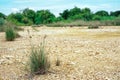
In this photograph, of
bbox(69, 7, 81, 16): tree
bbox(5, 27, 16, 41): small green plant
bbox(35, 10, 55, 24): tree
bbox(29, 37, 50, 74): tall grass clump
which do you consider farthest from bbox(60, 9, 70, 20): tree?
bbox(29, 37, 50, 74): tall grass clump

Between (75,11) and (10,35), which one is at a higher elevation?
(75,11)

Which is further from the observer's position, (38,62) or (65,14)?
(65,14)

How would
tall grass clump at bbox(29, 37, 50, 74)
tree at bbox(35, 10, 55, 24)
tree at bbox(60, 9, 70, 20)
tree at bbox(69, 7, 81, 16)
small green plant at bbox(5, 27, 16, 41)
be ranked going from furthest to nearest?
tree at bbox(60, 9, 70, 20) → tree at bbox(69, 7, 81, 16) → tree at bbox(35, 10, 55, 24) → small green plant at bbox(5, 27, 16, 41) → tall grass clump at bbox(29, 37, 50, 74)

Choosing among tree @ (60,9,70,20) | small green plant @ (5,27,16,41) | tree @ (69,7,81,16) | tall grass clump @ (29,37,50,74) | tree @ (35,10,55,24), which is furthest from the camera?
tree @ (60,9,70,20)

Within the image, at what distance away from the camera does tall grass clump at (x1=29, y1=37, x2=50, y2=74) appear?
24.1ft

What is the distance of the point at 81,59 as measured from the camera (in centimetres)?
893

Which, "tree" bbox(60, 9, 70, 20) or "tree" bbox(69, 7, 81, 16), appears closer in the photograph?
"tree" bbox(69, 7, 81, 16)

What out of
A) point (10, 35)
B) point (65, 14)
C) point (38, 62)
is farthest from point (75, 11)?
point (38, 62)

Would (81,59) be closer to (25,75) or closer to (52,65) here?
(52,65)

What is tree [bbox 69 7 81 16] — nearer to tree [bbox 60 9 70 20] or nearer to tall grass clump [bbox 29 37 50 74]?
tree [bbox 60 9 70 20]

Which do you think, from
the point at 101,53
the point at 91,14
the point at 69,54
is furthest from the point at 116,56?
the point at 91,14

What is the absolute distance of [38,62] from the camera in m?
7.36

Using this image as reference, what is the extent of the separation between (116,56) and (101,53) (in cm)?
72

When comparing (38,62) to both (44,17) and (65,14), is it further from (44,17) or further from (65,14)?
(65,14)
